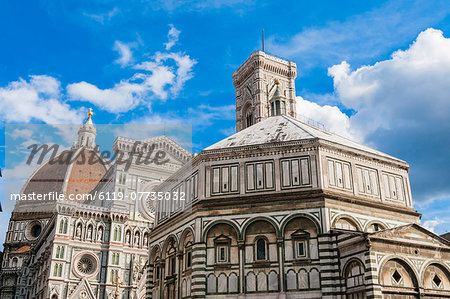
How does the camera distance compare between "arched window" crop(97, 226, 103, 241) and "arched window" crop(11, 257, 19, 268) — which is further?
"arched window" crop(11, 257, 19, 268)

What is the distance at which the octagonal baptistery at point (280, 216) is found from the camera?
2354 centimetres

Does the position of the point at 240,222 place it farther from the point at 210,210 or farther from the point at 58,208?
the point at 58,208

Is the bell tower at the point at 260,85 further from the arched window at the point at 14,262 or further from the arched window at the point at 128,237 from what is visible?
the arched window at the point at 14,262

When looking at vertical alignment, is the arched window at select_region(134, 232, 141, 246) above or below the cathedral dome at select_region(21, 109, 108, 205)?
below

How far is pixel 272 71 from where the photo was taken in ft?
248

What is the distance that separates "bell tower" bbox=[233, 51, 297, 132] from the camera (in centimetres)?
7212

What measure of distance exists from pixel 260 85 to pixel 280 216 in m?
49.7

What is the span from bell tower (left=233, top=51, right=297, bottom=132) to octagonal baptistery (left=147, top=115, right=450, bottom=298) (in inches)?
1674

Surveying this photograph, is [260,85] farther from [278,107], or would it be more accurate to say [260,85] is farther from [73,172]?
[73,172]

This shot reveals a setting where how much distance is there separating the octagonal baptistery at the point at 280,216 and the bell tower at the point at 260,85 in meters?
42.5

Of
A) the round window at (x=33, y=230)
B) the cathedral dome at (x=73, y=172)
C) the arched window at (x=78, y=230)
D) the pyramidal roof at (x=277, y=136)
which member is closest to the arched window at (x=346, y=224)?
the pyramidal roof at (x=277, y=136)

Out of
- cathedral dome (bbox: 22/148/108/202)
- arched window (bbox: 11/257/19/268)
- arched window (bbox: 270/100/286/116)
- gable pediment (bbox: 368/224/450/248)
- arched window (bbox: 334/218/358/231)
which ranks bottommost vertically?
gable pediment (bbox: 368/224/450/248)

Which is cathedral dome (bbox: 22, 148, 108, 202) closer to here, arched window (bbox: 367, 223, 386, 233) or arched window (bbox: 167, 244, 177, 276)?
arched window (bbox: 167, 244, 177, 276)

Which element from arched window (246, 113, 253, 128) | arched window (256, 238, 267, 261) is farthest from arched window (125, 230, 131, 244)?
arched window (256, 238, 267, 261)
